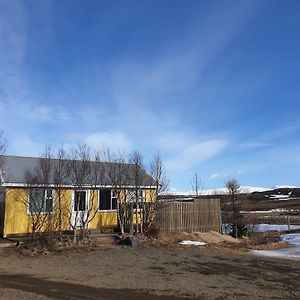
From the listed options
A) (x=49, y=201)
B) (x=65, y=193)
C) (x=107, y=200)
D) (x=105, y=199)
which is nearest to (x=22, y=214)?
(x=49, y=201)

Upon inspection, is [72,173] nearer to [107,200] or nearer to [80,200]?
[80,200]

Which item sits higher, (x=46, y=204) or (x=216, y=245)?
(x=46, y=204)

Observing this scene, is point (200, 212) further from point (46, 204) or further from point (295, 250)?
point (46, 204)

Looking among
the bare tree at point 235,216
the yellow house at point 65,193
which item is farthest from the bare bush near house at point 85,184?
the bare tree at point 235,216

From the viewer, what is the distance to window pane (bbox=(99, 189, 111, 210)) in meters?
24.6

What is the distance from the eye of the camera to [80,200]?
76.8 ft

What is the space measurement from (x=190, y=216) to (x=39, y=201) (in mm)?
9110

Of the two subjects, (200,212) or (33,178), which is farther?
(200,212)

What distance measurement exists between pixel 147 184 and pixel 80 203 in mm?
4201

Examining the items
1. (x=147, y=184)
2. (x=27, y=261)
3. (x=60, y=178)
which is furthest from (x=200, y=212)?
(x=27, y=261)

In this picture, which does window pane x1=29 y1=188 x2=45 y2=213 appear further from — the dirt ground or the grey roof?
the dirt ground

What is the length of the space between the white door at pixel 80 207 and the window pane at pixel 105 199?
4.12 feet

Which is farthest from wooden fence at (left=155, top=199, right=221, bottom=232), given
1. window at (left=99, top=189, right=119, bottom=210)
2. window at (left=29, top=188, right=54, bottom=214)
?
window at (left=29, top=188, right=54, bottom=214)

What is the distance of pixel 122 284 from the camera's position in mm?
10938
